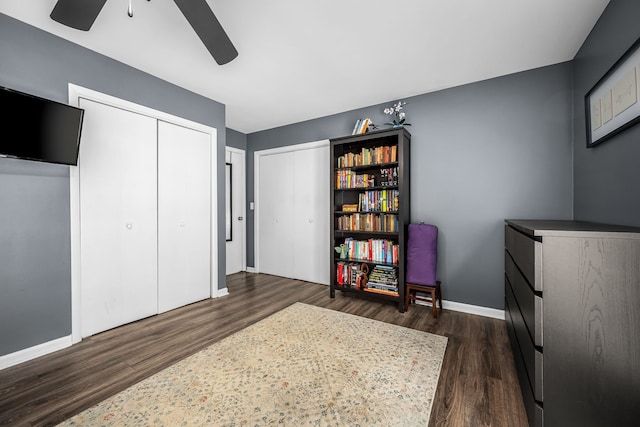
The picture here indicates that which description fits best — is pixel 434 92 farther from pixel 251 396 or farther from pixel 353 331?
pixel 251 396

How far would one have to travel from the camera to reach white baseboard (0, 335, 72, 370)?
1934mm

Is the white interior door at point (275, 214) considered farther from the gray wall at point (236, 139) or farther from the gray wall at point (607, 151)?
the gray wall at point (607, 151)

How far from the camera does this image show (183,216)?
10.4 ft

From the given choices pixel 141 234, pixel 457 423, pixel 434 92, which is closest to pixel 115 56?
pixel 141 234

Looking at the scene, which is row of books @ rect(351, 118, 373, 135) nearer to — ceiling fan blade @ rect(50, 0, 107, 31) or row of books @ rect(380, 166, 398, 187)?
row of books @ rect(380, 166, 398, 187)

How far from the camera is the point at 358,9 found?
6.14 feet

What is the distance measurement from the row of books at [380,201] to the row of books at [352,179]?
0.13 metres

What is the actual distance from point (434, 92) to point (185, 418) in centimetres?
380

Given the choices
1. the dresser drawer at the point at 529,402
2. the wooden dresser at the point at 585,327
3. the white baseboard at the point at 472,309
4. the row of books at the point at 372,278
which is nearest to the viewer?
the wooden dresser at the point at 585,327

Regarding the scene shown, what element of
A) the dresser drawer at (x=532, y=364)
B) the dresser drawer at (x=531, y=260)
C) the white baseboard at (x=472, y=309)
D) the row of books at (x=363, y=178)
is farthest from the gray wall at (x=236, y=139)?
the dresser drawer at (x=532, y=364)

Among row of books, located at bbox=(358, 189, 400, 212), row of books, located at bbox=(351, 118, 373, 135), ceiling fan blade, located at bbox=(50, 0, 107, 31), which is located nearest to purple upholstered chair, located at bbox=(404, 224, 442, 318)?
row of books, located at bbox=(358, 189, 400, 212)

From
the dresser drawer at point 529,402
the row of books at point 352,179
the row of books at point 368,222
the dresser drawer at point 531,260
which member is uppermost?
the row of books at point 352,179

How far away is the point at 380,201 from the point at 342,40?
5.90 ft

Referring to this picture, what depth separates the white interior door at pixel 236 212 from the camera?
463cm
